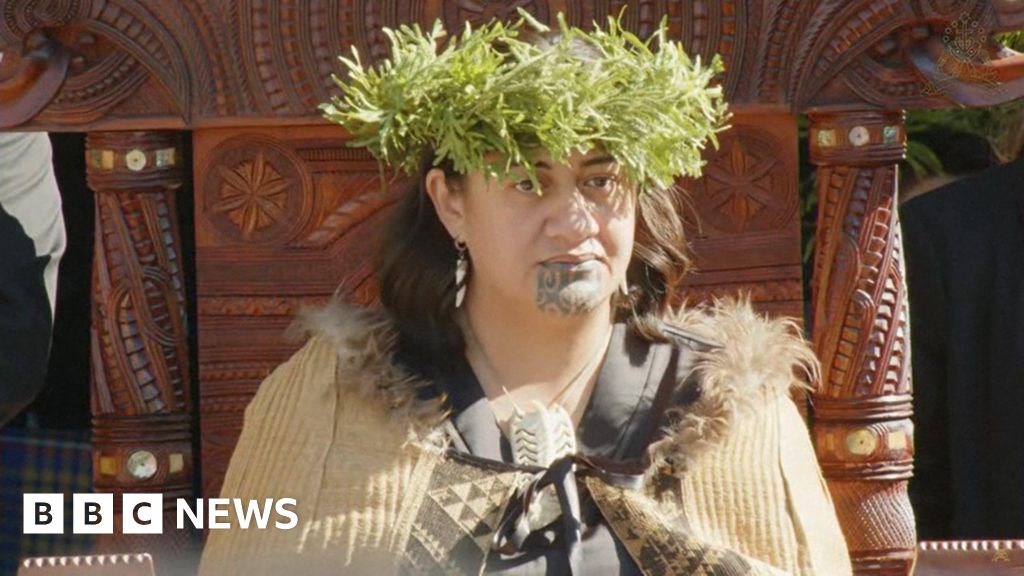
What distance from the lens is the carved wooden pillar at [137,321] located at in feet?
12.5

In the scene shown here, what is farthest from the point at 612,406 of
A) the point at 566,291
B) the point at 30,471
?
the point at 30,471

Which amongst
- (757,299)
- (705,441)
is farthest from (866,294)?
(705,441)

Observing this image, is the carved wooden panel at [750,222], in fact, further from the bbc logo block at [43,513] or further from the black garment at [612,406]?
the bbc logo block at [43,513]

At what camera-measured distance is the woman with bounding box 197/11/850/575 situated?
3.31 metres

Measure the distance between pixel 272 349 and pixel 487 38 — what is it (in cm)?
79

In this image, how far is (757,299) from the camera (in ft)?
12.6

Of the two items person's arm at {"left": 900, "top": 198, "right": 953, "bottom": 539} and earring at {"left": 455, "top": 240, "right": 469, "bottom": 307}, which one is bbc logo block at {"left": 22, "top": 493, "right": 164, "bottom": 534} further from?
person's arm at {"left": 900, "top": 198, "right": 953, "bottom": 539}

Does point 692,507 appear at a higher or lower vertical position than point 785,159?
lower

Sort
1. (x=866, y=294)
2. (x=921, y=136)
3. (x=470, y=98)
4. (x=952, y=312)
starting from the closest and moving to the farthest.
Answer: (x=470, y=98) → (x=866, y=294) → (x=952, y=312) → (x=921, y=136)

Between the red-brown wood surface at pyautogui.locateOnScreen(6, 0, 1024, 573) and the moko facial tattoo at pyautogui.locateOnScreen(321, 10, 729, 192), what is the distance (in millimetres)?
374

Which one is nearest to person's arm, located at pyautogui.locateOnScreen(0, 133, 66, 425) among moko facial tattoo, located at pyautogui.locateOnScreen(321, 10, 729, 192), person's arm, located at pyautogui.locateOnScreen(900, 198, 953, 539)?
moko facial tattoo, located at pyautogui.locateOnScreen(321, 10, 729, 192)

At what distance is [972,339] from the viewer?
4.26 m

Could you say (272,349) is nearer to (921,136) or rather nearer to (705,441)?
(705,441)

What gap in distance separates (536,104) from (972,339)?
133 centimetres
